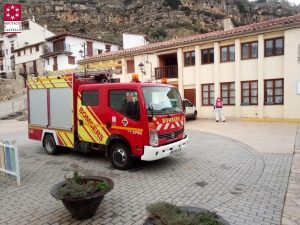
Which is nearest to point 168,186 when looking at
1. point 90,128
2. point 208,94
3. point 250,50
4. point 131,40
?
point 90,128

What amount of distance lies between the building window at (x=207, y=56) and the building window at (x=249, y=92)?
3.08m

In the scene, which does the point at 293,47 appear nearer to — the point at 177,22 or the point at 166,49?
the point at 166,49

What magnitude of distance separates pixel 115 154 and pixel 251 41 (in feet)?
47.9

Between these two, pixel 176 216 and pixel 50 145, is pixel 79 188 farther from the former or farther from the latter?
pixel 50 145

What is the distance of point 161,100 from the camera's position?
26.1 feet

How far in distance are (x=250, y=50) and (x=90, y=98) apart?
14.0 m

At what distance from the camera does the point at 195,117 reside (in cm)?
2106

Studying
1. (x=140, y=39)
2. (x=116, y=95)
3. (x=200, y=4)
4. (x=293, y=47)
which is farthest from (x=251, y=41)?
(x=200, y=4)

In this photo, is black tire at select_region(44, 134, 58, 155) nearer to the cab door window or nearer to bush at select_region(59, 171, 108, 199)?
the cab door window

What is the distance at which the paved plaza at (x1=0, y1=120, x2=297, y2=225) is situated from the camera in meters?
5.07

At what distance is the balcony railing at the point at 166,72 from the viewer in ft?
75.9

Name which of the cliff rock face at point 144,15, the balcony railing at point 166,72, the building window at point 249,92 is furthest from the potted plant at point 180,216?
the cliff rock face at point 144,15

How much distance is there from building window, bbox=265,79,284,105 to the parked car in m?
4.98

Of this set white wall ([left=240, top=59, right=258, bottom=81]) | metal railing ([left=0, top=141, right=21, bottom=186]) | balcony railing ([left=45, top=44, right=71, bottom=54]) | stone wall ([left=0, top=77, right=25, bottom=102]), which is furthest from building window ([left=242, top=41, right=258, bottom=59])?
stone wall ([left=0, top=77, right=25, bottom=102])
